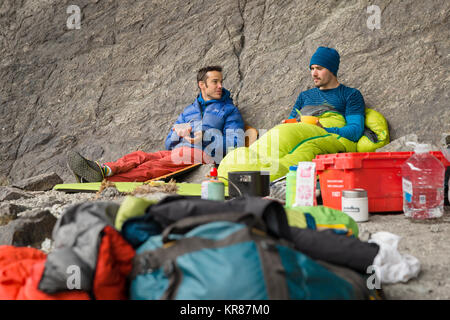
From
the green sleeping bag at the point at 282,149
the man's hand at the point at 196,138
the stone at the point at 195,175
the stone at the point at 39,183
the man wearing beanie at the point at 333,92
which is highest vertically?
the man wearing beanie at the point at 333,92

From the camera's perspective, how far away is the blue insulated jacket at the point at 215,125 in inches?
195

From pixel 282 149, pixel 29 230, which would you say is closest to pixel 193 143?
pixel 282 149

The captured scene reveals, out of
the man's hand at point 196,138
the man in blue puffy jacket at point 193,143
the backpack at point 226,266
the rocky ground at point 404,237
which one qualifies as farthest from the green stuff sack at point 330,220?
the man's hand at point 196,138

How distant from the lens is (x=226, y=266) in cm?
113

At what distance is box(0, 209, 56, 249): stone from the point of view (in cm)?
209

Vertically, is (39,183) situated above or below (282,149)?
below

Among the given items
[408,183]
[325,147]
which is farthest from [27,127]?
[408,183]

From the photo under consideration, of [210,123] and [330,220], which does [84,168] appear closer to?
[210,123]

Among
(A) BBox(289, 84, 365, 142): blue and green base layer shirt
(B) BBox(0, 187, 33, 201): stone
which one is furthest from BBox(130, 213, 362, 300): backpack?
(A) BBox(289, 84, 365, 142): blue and green base layer shirt

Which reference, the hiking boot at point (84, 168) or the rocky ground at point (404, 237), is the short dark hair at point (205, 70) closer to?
the hiking boot at point (84, 168)

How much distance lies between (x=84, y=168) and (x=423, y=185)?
2978 mm

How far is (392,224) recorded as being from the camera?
247 cm

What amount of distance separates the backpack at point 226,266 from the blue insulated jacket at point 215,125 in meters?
3.64
